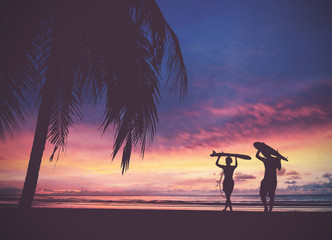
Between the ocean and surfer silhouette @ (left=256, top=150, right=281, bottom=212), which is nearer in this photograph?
surfer silhouette @ (left=256, top=150, right=281, bottom=212)

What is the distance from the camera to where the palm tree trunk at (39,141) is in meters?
4.32

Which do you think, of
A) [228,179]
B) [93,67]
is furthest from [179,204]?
[93,67]

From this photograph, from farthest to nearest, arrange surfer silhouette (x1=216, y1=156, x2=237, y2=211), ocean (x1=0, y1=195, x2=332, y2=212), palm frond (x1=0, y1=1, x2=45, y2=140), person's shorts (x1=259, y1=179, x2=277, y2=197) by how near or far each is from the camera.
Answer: ocean (x1=0, y1=195, x2=332, y2=212) < surfer silhouette (x1=216, y1=156, x2=237, y2=211) < person's shorts (x1=259, y1=179, x2=277, y2=197) < palm frond (x1=0, y1=1, x2=45, y2=140)

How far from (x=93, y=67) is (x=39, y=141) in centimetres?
187

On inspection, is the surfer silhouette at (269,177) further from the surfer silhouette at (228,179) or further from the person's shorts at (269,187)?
the surfer silhouette at (228,179)

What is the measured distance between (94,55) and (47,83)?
1.07 m

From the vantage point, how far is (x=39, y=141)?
4.38 m

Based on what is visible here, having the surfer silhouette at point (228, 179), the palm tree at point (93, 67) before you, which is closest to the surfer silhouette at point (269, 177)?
the surfer silhouette at point (228, 179)

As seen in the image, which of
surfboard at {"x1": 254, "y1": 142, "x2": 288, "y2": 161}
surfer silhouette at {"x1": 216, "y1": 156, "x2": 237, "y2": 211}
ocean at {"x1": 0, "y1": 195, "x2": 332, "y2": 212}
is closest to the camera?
surfboard at {"x1": 254, "y1": 142, "x2": 288, "y2": 161}

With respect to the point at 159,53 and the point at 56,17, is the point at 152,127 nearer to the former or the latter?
the point at 159,53

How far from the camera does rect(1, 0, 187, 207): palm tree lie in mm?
4449

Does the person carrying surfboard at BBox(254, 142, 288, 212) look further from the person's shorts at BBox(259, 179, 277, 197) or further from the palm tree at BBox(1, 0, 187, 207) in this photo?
the palm tree at BBox(1, 0, 187, 207)

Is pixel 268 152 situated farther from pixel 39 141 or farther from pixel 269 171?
pixel 39 141

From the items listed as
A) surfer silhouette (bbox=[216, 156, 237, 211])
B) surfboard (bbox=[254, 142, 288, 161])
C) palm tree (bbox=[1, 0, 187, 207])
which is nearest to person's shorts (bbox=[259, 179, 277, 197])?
surfboard (bbox=[254, 142, 288, 161])
